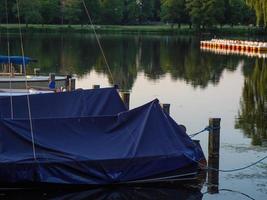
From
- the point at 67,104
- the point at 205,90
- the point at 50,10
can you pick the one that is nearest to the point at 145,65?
the point at 205,90

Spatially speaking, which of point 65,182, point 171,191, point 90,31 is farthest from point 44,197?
point 90,31

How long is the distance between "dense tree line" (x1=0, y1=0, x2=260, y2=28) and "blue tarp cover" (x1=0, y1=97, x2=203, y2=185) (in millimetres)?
125271

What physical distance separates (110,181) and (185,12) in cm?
14489

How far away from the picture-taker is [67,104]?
70.4ft

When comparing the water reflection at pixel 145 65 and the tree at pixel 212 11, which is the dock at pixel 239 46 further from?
the tree at pixel 212 11

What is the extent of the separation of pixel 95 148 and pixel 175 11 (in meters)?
145

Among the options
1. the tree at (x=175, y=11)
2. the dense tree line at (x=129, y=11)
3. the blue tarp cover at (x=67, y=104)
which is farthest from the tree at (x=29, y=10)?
the blue tarp cover at (x=67, y=104)

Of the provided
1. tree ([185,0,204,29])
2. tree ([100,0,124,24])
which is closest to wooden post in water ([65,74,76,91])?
tree ([185,0,204,29])

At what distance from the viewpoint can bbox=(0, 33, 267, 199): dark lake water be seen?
68.5 feet

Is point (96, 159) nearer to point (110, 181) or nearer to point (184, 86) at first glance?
point (110, 181)

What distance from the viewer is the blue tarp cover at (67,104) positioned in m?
20.9

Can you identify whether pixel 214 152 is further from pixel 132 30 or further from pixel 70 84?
pixel 132 30

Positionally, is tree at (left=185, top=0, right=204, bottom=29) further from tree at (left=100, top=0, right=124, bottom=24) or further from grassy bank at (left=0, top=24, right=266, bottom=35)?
tree at (left=100, top=0, right=124, bottom=24)

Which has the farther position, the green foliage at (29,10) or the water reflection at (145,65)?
the green foliage at (29,10)
